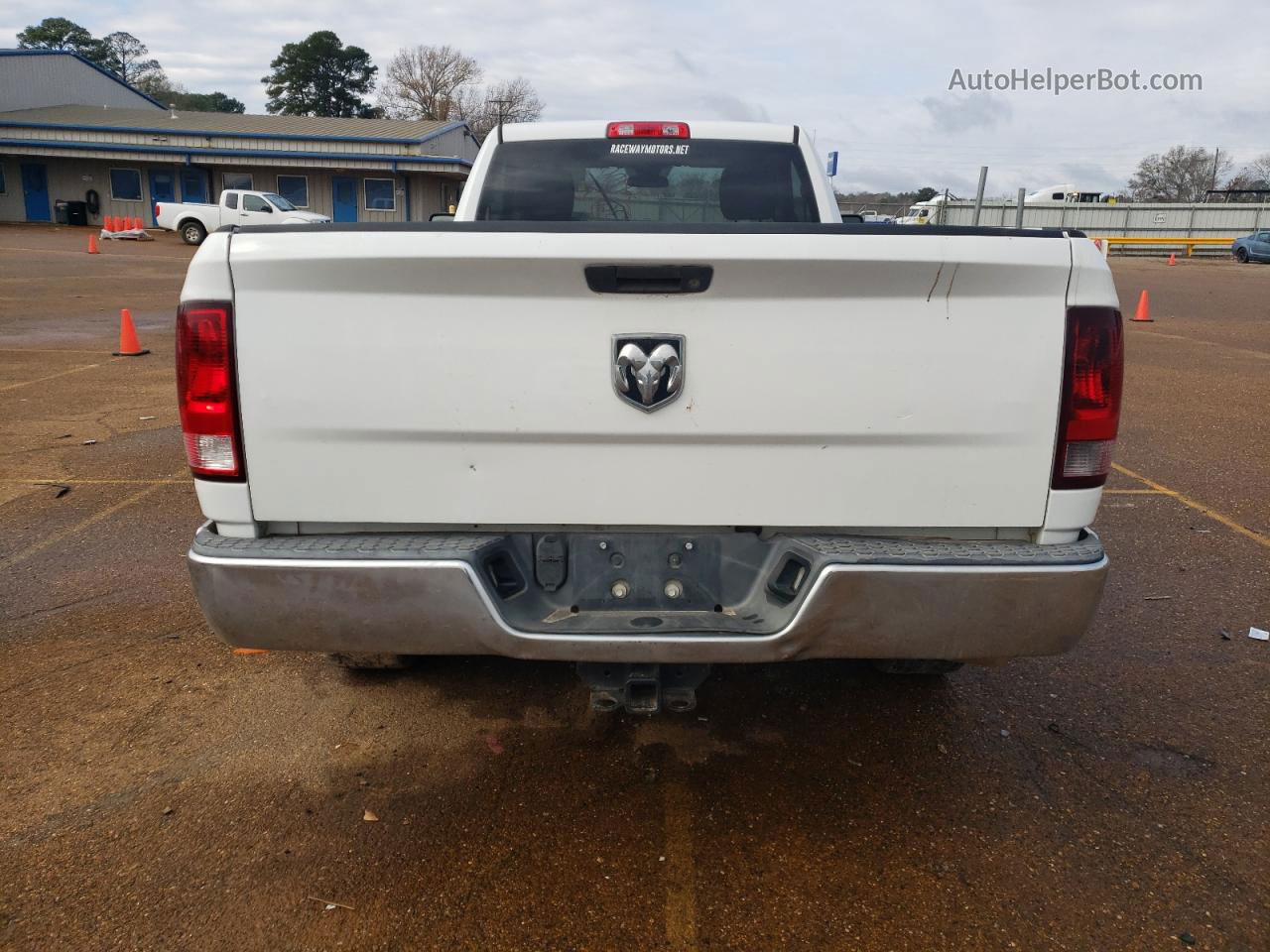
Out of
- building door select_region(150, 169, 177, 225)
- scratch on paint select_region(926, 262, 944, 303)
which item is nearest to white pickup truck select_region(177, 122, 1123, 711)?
scratch on paint select_region(926, 262, 944, 303)

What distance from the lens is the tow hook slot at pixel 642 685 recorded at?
9.02 ft

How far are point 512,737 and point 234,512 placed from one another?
1251mm

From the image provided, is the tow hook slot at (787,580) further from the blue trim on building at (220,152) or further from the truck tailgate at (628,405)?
the blue trim on building at (220,152)

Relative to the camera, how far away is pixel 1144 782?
10.2 feet

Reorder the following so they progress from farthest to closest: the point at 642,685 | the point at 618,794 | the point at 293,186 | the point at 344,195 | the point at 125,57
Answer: the point at 125,57
the point at 344,195
the point at 293,186
the point at 618,794
the point at 642,685

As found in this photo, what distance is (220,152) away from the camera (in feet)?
140

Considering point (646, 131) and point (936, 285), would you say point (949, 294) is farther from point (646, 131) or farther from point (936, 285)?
point (646, 131)

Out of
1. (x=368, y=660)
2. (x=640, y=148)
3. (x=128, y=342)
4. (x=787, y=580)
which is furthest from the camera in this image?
(x=128, y=342)

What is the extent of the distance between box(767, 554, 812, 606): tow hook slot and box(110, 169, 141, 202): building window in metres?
49.5

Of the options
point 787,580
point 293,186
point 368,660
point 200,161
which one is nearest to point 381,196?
point 293,186

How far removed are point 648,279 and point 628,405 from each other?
319mm

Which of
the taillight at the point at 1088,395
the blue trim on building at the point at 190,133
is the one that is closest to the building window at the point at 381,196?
the blue trim on building at the point at 190,133

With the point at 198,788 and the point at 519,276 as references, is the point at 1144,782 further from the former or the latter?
the point at 198,788

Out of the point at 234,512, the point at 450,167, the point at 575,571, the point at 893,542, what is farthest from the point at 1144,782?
the point at 450,167
